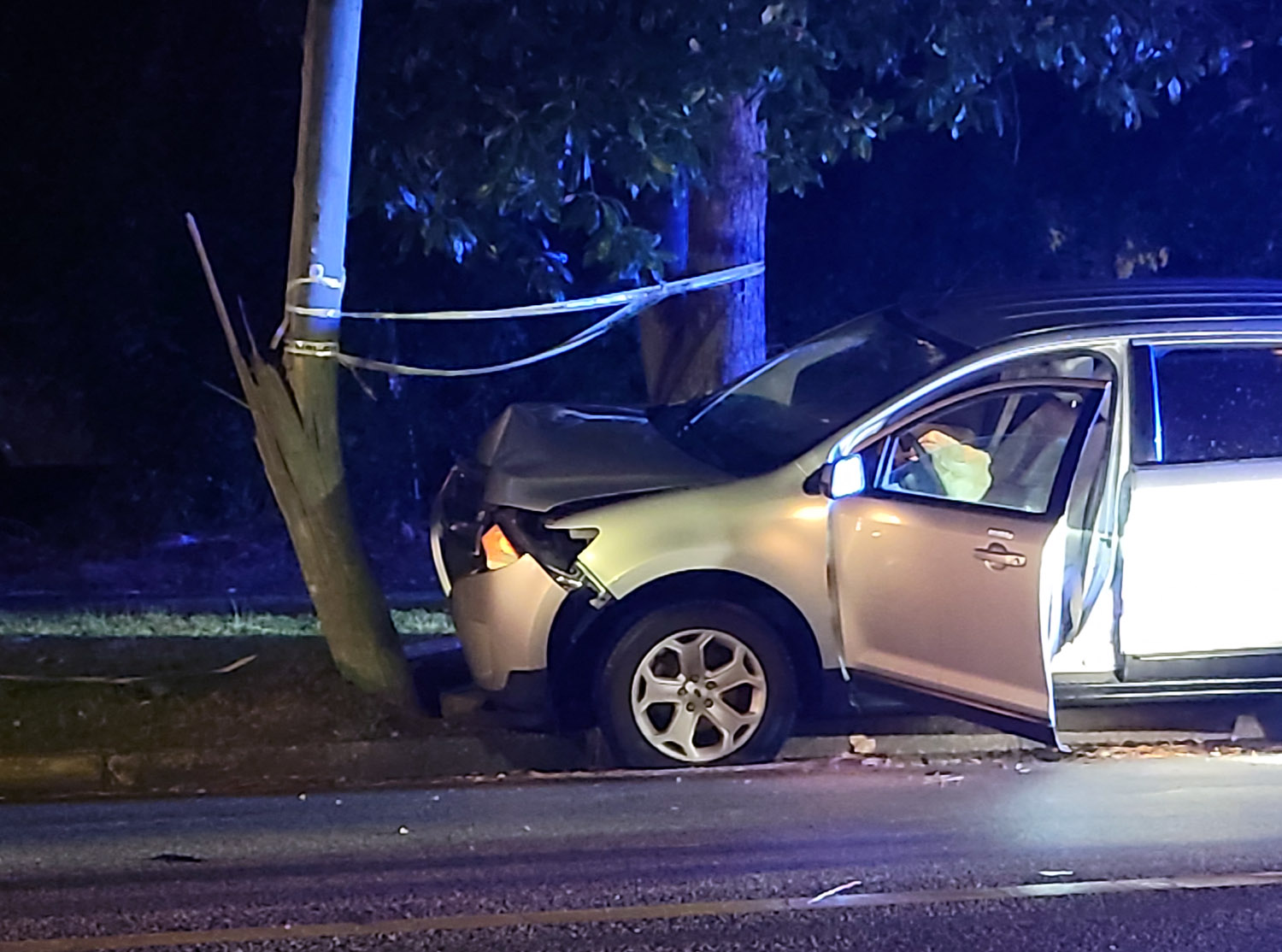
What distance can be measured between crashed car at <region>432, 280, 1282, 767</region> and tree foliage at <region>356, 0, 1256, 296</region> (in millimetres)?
2383

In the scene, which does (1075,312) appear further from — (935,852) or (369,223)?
(369,223)

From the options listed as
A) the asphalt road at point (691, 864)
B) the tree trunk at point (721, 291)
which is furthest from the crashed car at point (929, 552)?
the tree trunk at point (721, 291)

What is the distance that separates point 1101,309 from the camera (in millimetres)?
6461

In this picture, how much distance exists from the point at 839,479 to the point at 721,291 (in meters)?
3.57

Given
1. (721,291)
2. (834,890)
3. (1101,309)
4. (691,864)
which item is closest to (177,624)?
(721,291)

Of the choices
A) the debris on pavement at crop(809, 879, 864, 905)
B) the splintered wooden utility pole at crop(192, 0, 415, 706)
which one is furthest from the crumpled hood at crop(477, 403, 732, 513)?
the debris on pavement at crop(809, 879, 864, 905)

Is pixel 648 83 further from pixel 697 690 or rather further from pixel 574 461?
pixel 697 690

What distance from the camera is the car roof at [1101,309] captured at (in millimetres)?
6316

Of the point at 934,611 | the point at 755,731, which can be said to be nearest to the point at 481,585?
the point at 755,731

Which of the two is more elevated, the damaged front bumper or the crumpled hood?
the crumpled hood

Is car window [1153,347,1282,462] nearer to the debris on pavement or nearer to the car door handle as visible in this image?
the car door handle

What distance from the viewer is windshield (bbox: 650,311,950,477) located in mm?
6418

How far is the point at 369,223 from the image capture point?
1126 centimetres

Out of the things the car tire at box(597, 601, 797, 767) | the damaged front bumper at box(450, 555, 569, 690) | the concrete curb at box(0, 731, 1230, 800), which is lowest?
the concrete curb at box(0, 731, 1230, 800)
